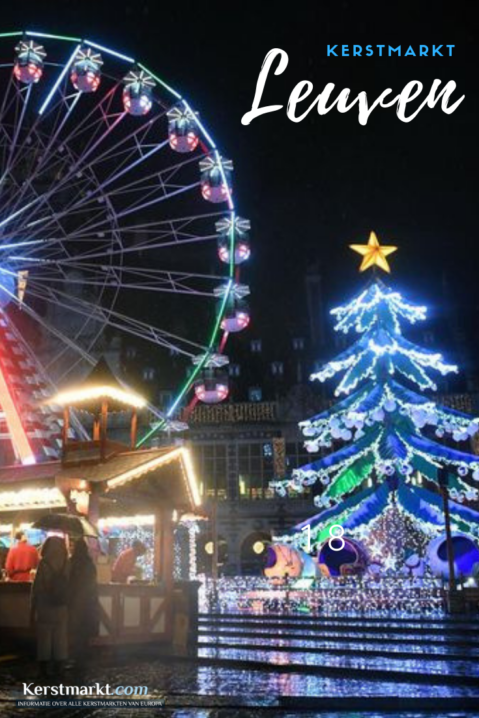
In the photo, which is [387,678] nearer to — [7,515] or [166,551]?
[166,551]

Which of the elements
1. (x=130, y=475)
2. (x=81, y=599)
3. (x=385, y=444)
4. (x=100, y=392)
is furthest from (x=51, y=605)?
(x=385, y=444)

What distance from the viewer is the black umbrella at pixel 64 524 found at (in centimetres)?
1142

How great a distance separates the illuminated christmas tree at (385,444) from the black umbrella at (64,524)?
40.7 ft

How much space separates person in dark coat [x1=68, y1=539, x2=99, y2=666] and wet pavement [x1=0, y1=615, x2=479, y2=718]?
476 millimetres

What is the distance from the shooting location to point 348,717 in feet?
24.0

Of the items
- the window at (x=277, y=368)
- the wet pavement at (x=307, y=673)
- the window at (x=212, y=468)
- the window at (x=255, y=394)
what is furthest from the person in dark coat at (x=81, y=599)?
the window at (x=277, y=368)

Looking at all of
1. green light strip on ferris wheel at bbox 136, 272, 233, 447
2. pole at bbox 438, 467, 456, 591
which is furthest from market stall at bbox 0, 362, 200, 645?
pole at bbox 438, 467, 456, 591

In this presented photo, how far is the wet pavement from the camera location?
25.5 feet

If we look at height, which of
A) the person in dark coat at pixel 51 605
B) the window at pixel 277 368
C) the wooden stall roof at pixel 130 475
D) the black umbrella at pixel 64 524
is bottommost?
the person in dark coat at pixel 51 605

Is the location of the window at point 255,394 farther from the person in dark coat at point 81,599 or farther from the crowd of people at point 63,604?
the person in dark coat at point 81,599

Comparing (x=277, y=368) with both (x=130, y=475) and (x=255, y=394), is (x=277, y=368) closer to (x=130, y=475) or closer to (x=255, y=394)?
(x=255, y=394)

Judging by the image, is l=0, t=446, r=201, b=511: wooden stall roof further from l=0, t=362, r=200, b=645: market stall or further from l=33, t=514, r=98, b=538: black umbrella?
l=33, t=514, r=98, b=538: black umbrella

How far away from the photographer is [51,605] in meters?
10.4

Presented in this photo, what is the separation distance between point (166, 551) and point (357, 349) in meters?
13.0
